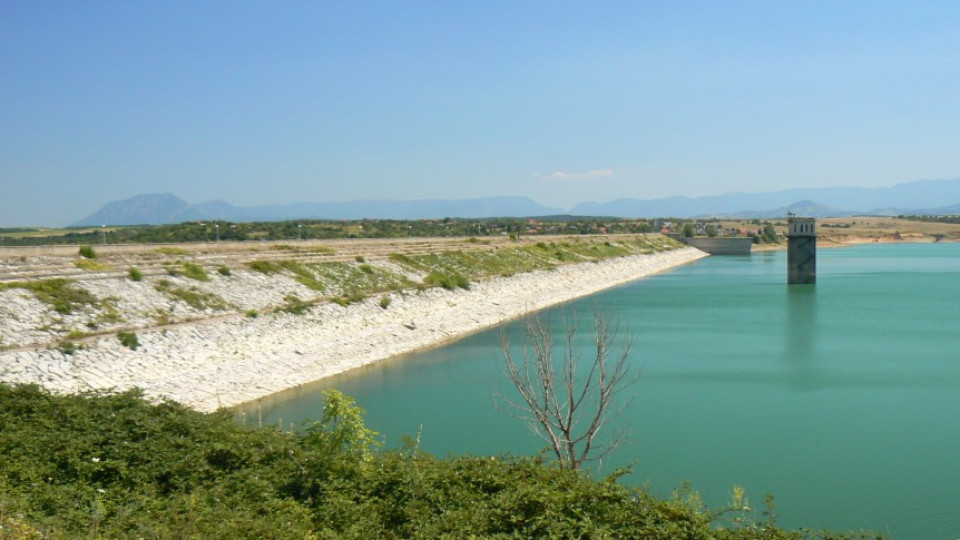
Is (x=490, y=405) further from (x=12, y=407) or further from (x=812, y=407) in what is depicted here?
(x=12, y=407)

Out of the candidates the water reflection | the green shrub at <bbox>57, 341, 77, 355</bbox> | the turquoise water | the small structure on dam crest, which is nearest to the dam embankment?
the green shrub at <bbox>57, 341, 77, 355</bbox>

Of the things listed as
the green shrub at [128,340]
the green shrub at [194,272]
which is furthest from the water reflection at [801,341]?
the green shrub at [194,272]

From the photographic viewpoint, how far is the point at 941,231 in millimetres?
164000

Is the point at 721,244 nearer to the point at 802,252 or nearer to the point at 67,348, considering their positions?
the point at 802,252

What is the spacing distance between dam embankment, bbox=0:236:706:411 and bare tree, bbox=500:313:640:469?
20.1ft

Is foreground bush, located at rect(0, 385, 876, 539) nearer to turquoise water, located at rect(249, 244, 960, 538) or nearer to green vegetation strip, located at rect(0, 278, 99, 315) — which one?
turquoise water, located at rect(249, 244, 960, 538)

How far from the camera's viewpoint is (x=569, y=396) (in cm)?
1224

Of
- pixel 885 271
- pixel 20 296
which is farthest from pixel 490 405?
pixel 885 271

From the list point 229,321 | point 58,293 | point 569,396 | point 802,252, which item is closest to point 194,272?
point 229,321

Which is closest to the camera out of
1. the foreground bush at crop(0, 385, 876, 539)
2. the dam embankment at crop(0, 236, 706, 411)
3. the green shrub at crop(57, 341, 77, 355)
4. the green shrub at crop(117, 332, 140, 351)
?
the foreground bush at crop(0, 385, 876, 539)

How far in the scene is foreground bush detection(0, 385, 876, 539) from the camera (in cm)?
773

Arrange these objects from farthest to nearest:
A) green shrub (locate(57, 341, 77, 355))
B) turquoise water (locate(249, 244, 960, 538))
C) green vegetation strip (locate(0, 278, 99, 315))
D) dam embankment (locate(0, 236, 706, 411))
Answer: green vegetation strip (locate(0, 278, 99, 315)) → dam embankment (locate(0, 236, 706, 411)) → green shrub (locate(57, 341, 77, 355)) → turquoise water (locate(249, 244, 960, 538))

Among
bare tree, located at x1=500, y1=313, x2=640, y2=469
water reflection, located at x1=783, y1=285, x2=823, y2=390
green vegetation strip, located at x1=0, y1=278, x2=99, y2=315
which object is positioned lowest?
water reflection, located at x1=783, y1=285, x2=823, y2=390

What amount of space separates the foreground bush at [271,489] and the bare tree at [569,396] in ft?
3.58
